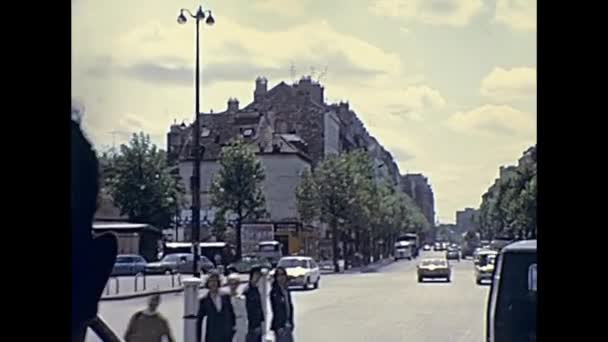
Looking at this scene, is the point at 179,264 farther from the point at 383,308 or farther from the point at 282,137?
the point at 383,308

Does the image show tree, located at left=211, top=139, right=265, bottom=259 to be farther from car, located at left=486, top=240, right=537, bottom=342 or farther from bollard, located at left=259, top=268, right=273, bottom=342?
car, located at left=486, top=240, right=537, bottom=342

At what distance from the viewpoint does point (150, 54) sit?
7.79 ft

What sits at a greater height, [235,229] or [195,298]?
[235,229]

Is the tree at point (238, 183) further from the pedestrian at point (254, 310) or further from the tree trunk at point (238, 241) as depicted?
the pedestrian at point (254, 310)

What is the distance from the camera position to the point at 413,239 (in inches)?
111

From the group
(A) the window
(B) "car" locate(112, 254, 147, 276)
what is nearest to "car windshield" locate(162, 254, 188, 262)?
(B) "car" locate(112, 254, 147, 276)

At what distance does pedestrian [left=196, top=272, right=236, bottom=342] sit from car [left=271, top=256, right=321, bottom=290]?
0.17 meters

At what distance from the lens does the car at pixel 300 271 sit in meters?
2.47

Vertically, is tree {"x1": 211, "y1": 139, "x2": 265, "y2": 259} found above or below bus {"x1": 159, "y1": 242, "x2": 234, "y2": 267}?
above

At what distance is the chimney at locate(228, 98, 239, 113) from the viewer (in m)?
2.45

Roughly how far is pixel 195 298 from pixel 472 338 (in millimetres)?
768
